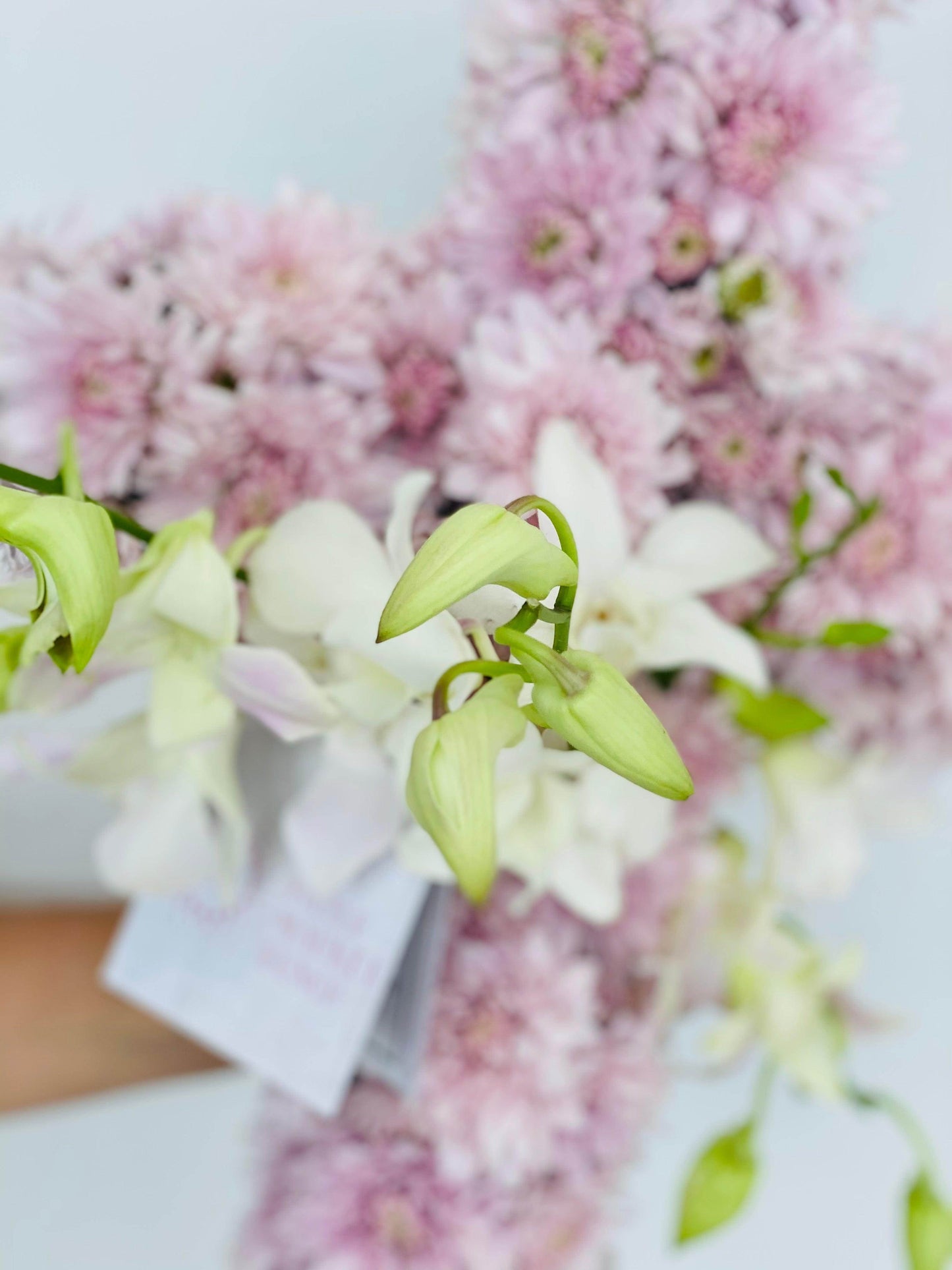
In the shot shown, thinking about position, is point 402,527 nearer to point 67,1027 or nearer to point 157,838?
point 157,838

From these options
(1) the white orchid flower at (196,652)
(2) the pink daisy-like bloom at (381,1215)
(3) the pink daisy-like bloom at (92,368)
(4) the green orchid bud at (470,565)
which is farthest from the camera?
(2) the pink daisy-like bloom at (381,1215)

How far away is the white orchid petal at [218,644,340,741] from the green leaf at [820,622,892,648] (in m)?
0.15

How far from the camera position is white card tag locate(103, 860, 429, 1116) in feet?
1.34

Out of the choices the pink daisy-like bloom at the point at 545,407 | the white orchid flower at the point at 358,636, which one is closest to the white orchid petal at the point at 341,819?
the white orchid flower at the point at 358,636

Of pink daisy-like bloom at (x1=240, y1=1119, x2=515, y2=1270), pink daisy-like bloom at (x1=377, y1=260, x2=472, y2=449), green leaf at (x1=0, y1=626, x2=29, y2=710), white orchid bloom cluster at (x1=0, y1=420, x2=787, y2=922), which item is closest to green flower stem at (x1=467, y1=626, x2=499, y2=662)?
white orchid bloom cluster at (x1=0, y1=420, x2=787, y2=922)

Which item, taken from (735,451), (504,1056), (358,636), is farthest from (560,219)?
(504,1056)

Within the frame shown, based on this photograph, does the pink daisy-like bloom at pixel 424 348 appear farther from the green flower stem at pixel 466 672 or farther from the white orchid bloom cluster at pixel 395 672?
the green flower stem at pixel 466 672

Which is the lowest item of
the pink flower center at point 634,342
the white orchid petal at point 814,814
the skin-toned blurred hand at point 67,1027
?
the skin-toned blurred hand at point 67,1027

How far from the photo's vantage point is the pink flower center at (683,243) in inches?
16.1

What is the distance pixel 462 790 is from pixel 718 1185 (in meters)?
0.32

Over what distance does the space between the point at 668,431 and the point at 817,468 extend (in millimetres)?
87

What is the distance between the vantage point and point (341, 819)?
0.35 metres

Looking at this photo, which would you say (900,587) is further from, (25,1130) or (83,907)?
(25,1130)

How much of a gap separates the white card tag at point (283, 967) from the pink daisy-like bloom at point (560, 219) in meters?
0.22
